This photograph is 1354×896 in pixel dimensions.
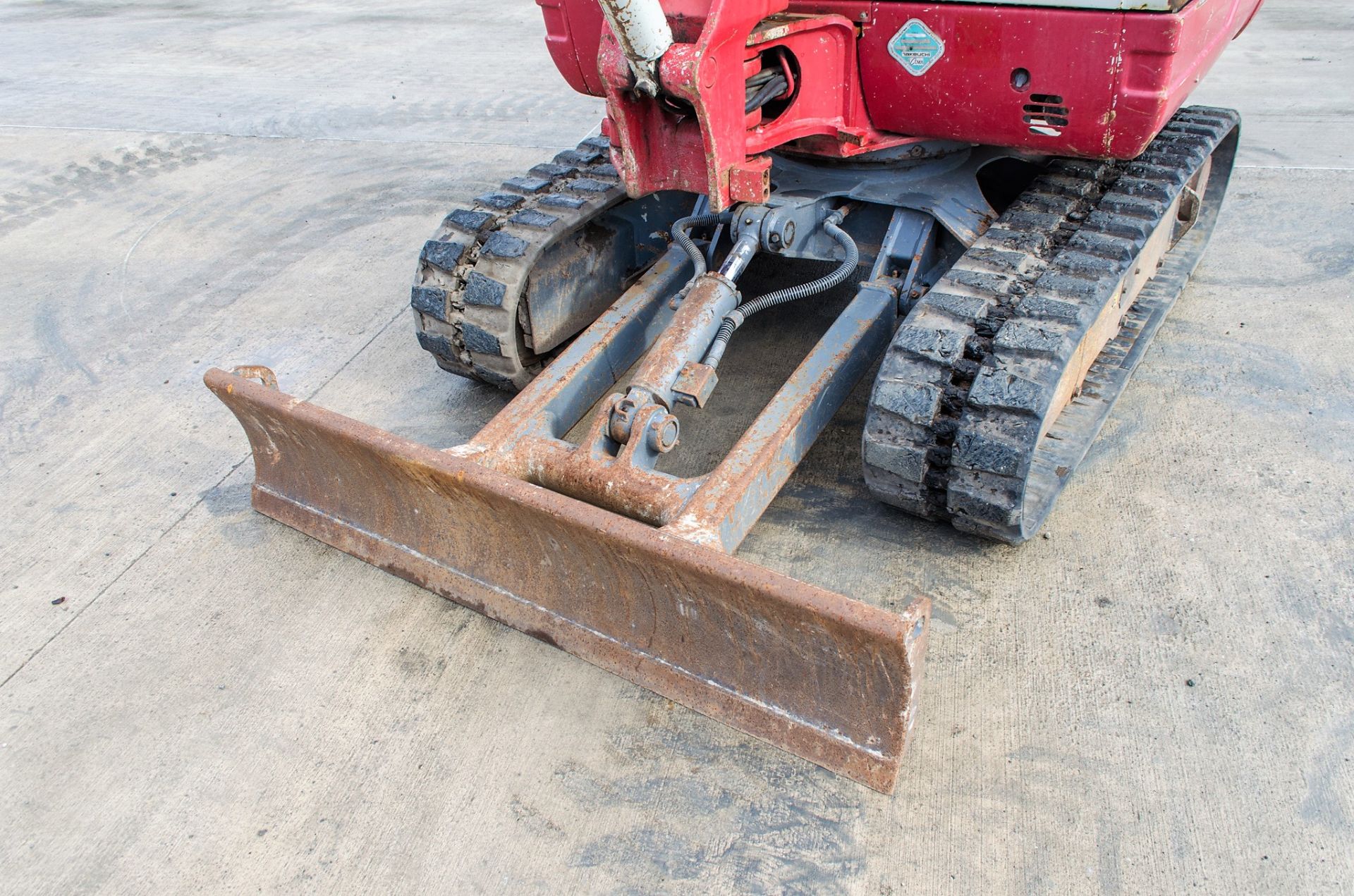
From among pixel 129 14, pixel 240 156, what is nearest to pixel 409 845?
pixel 240 156

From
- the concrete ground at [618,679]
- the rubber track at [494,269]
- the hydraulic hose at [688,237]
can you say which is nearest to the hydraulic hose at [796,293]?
the hydraulic hose at [688,237]

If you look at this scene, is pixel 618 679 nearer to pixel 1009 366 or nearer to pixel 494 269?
pixel 1009 366

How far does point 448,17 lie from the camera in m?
11.1

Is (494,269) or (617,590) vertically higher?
(494,269)

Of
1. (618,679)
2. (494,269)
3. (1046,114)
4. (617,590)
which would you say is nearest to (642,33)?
(494,269)

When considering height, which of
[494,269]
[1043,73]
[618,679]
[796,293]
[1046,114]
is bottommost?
[618,679]

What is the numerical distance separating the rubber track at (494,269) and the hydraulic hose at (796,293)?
2.53 ft

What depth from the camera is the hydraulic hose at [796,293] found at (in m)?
3.56

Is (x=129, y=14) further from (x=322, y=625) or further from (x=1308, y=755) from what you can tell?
(x=1308, y=755)

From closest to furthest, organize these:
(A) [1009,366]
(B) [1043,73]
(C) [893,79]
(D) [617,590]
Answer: (D) [617,590], (A) [1009,366], (B) [1043,73], (C) [893,79]

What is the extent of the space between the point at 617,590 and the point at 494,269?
4.91ft

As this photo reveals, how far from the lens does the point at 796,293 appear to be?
12.3 ft

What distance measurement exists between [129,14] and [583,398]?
11732 millimetres

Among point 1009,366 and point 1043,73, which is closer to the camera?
point 1009,366
